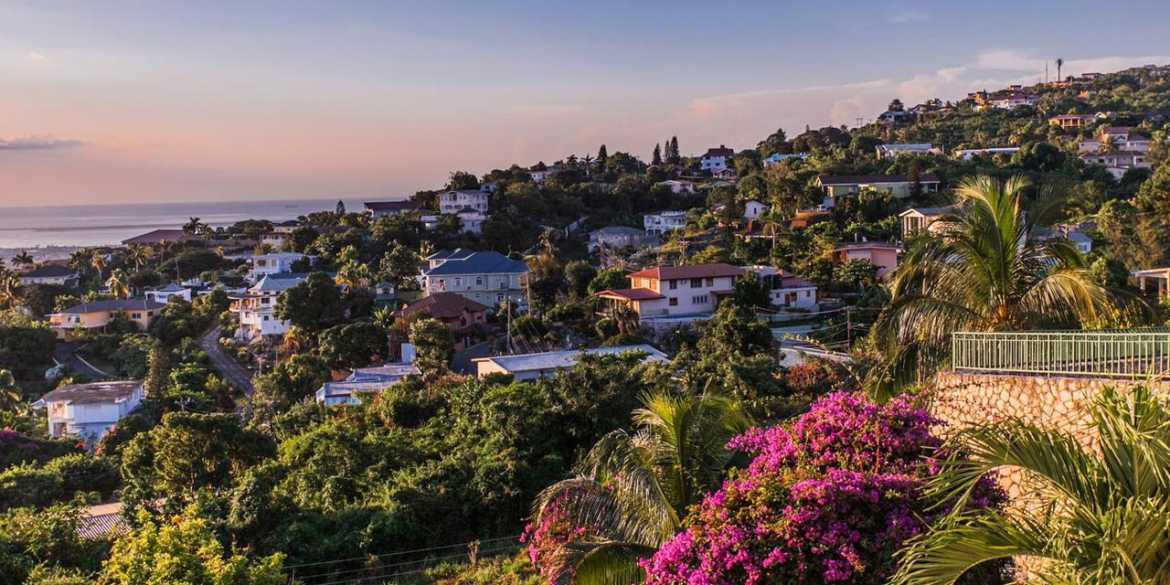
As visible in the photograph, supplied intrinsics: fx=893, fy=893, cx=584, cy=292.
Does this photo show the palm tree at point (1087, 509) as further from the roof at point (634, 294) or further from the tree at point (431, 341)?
the roof at point (634, 294)

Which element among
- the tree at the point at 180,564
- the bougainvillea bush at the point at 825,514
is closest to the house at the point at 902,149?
the bougainvillea bush at the point at 825,514

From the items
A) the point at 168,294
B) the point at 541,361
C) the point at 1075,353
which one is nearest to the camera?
the point at 1075,353

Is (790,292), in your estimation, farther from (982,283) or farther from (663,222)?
(982,283)

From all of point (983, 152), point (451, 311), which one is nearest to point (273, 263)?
point (451, 311)

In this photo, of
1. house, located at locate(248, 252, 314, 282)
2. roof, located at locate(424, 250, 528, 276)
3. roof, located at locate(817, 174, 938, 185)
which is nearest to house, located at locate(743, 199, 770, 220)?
roof, located at locate(817, 174, 938, 185)

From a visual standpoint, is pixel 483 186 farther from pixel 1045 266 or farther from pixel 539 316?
pixel 1045 266

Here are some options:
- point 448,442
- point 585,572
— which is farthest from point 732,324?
point 585,572
